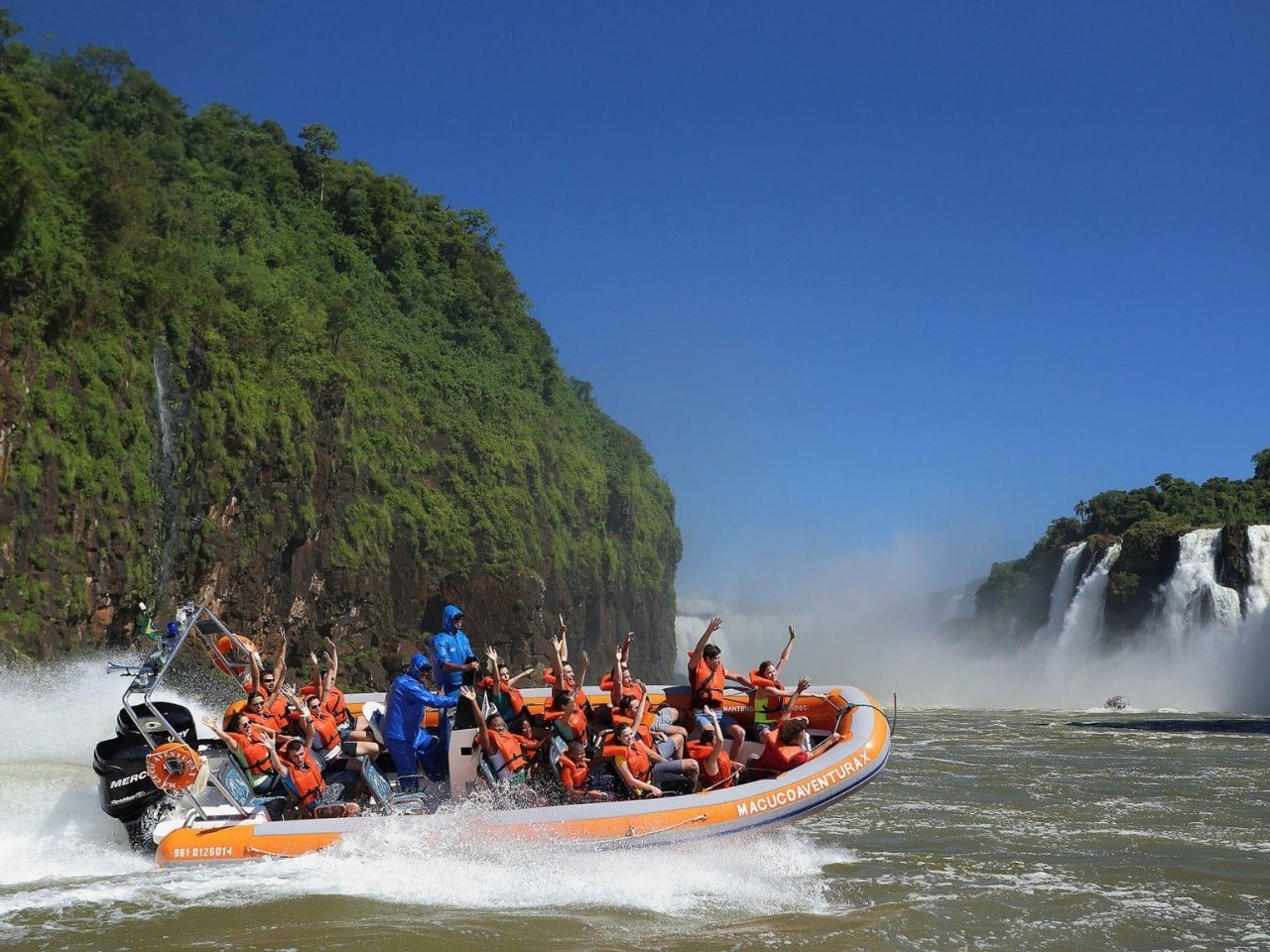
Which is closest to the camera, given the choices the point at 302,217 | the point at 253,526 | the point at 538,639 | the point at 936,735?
the point at 936,735

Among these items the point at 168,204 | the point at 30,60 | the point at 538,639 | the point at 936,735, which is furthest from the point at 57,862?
the point at 30,60

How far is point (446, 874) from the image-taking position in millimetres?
7848

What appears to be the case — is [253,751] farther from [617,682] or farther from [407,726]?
[617,682]

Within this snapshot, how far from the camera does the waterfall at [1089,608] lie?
43.1 m

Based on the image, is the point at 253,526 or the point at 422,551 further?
the point at 422,551

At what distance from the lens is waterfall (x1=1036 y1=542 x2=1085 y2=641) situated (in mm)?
45188

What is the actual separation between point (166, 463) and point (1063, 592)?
35.4m

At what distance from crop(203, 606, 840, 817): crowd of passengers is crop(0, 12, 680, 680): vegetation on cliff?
10841mm

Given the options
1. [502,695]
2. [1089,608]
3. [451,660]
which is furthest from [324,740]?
[1089,608]

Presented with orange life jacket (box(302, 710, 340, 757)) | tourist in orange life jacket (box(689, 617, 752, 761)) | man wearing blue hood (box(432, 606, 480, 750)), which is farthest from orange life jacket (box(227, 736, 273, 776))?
tourist in orange life jacket (box(689, 617, 752, 761))

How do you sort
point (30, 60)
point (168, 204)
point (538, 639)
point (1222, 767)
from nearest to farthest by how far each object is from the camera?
point (1222, 767) → point (168, 204) → point (30, 60) → point (538, 639)

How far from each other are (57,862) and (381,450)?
2548 cm

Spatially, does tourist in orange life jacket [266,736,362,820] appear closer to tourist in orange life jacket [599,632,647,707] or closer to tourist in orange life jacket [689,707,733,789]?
tourist in orange life jacket [599,632,647,707]

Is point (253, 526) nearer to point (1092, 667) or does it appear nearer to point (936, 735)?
point (936, 735)
